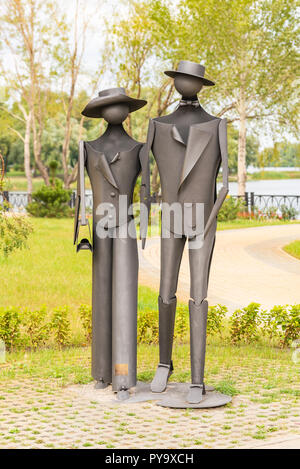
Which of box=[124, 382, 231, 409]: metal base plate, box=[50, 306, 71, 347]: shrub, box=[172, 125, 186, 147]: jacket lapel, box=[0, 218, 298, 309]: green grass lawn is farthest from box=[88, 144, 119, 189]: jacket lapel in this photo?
box=[0, 218, 298, 309]: green grass lawn

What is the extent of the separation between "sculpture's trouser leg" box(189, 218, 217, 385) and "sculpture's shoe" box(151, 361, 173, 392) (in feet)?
1.09

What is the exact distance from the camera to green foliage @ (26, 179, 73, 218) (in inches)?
892

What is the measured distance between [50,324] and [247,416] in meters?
2.94

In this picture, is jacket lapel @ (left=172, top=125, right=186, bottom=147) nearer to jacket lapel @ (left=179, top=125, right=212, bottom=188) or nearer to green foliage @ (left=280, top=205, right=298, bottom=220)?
jacket lapel @ (left=179, top=125, right=212, bottom=188)

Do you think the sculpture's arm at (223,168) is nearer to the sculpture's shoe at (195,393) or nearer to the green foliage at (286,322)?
the sculpture's shoe at (195,393)

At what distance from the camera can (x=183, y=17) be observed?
78.2 feet

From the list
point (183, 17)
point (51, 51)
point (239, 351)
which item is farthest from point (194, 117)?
point (51, 51)

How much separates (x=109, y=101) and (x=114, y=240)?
1.10m

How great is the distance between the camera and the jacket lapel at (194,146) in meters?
4.94

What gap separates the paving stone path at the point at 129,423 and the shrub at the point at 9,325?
5.28ft

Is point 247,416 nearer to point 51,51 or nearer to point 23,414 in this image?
point 23,414

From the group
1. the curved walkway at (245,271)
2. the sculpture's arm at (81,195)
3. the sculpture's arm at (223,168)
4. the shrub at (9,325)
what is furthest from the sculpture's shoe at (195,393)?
the curved walkway at (245,271)

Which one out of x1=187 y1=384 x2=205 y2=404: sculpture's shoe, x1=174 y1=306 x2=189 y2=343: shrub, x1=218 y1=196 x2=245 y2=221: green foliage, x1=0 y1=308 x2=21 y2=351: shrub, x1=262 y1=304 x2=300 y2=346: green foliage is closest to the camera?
x1=187 y1=384 x2=205 y2=404: sculpture's shoe

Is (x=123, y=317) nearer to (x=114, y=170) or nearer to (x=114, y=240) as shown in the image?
(x=114, y=240)
